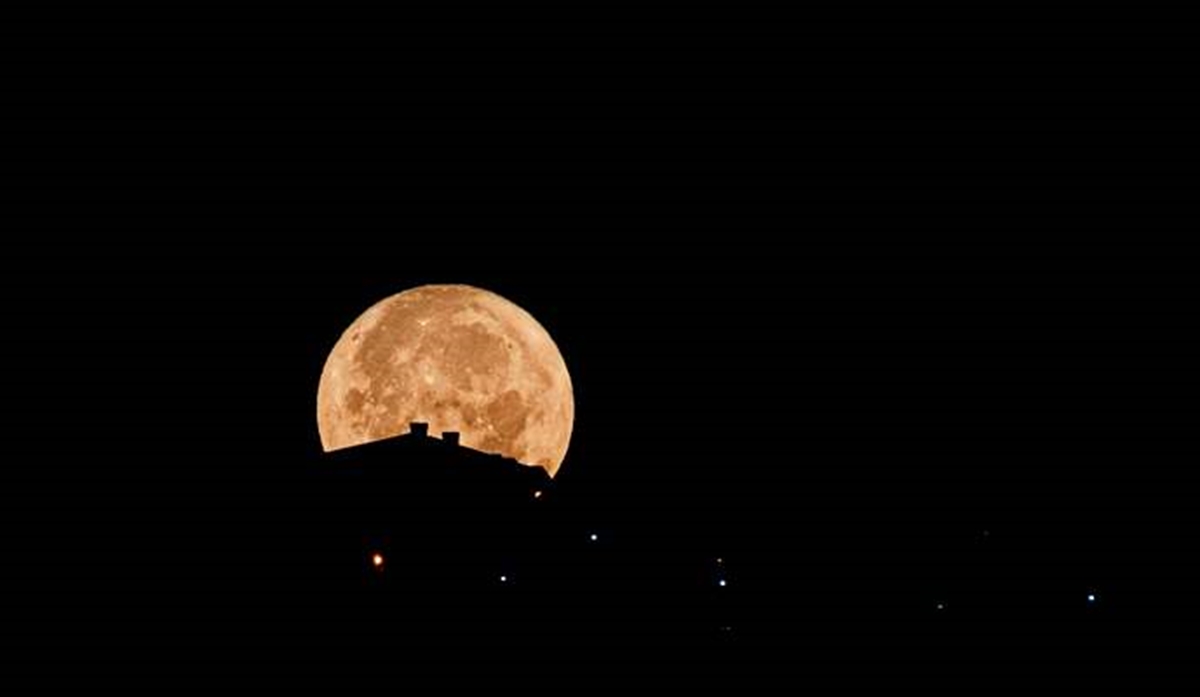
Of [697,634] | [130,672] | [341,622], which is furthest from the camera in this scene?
[697,634]

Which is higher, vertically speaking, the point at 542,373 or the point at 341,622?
the point at 542,373

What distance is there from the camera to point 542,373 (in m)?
21.8

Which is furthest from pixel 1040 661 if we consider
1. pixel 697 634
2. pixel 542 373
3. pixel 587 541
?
pixel 542 373

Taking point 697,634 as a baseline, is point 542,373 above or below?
above

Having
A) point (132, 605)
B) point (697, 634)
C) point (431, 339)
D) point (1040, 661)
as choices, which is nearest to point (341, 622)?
point (132, 605)

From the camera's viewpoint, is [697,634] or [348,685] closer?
[348,685]

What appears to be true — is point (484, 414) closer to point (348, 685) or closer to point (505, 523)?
point (505, 523)

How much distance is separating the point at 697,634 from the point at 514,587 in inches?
124

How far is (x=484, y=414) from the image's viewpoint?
21.0 m

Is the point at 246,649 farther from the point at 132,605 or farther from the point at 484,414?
the point at 484,414

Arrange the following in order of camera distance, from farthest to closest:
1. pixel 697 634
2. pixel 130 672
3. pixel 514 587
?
pixel 697 634, pixel 514 587, pixel 130 672

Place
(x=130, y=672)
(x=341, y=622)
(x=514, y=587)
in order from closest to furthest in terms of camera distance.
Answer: (x=130, y=672), (x=341, y=622), (x=514, y=587)

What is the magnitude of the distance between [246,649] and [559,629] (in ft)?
14.2

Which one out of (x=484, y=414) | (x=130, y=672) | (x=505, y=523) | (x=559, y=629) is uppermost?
(x=484, y=414)
